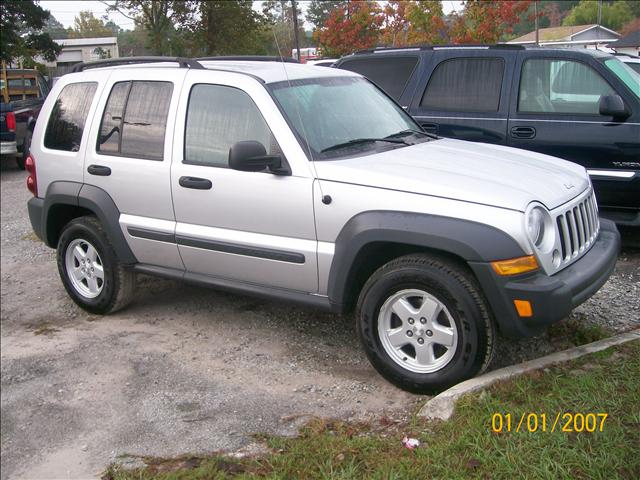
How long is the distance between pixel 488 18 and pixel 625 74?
43.0ft

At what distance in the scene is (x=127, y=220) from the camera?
510cm

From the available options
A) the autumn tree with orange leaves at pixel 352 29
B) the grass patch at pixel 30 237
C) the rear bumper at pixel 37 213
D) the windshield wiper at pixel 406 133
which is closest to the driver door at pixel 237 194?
the windshield wiper at pixel 406 133

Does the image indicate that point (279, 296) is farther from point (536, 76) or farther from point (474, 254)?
point (536, 76)

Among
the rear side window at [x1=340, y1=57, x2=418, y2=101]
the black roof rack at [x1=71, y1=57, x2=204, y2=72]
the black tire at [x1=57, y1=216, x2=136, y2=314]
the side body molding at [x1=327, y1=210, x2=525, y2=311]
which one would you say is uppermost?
the black roof rack at [x1=71, y1=57, x2=204, y2=72]

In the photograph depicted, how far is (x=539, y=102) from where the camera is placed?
6574mm

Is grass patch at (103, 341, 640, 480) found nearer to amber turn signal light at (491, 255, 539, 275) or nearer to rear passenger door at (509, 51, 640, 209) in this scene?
amber turn signal light at (491, 255, 539, 275)

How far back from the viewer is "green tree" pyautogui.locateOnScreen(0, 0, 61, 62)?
2009 centimetres

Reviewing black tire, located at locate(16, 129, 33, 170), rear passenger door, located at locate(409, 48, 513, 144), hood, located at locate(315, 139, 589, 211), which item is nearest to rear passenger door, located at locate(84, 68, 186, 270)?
hood, located at locate(315, 139, 589, 211)

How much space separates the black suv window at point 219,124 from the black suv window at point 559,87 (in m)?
3.15

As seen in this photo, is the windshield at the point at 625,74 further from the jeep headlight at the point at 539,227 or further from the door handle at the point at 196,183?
the door handle at the point at 196,183

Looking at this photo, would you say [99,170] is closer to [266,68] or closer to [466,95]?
[266,68]

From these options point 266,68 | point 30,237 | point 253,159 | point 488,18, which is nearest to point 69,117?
point 266,68

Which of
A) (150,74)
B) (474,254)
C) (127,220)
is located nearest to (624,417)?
(474,254)

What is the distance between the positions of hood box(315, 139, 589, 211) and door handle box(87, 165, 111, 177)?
1814 mm
